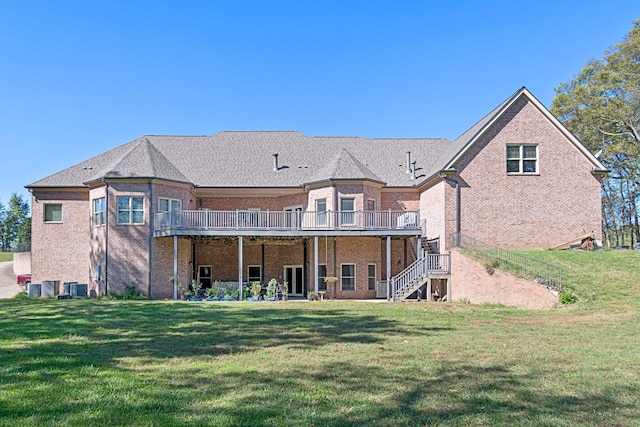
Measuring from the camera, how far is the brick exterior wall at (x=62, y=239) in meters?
27.5

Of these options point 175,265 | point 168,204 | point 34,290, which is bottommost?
point 34,290

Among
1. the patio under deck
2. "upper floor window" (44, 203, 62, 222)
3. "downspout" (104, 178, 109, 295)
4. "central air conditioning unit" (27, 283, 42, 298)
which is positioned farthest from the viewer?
"upper floor window" (44, 203, 62, 222)

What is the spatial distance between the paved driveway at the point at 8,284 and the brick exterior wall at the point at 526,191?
→ 26.5 metres

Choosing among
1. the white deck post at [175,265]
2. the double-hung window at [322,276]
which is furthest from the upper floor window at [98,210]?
the double-hung window at [322,276]

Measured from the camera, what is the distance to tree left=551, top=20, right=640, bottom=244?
39.9 meters

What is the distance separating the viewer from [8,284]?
116 feet

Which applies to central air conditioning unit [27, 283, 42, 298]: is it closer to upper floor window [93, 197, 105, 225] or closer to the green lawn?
upper floor window [93, 197, 105, 225]

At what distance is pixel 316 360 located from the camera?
27.4 ft

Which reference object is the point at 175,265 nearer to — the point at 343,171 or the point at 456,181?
the point at 343,171

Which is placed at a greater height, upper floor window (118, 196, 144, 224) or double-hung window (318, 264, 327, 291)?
upper floor window (118, 196, 144, 224)

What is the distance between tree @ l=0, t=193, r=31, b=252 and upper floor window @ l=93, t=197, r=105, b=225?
292ft

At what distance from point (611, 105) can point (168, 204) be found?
35941mm

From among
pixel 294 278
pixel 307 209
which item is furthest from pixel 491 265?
pixel 294 278

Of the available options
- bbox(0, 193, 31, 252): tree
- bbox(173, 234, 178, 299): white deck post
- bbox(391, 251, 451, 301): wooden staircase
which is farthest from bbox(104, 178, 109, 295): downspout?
bbox(0, 193, 31, 252): tree
